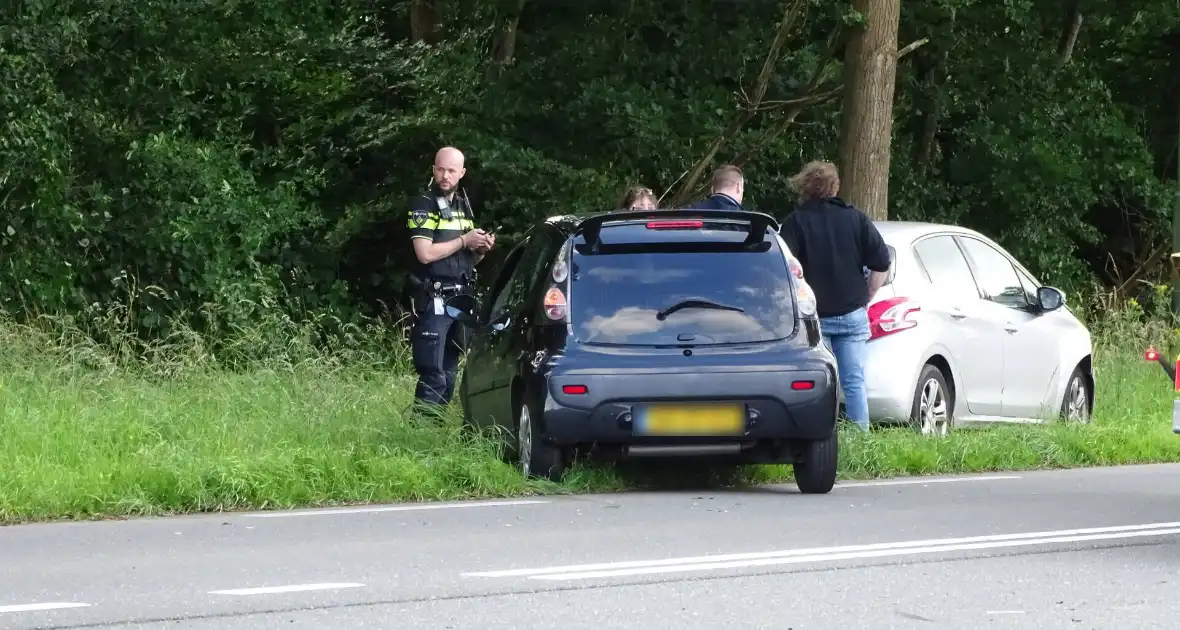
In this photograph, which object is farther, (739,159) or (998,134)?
(998,134)

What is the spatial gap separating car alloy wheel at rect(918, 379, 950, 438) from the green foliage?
587 centimetres

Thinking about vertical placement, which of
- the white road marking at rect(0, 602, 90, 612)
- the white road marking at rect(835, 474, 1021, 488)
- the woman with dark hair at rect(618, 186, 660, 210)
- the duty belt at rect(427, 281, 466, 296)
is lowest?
the white road marking at rect(835, 474, 1021, 488)

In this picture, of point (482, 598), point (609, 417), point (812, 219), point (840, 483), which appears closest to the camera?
point (482, 598)

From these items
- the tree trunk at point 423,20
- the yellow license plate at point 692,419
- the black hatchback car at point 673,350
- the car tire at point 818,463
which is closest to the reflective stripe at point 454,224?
the black hatchback car at point 673,350

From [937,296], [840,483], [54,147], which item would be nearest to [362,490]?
[840,483]

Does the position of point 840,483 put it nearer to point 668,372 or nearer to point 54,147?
point 668,372

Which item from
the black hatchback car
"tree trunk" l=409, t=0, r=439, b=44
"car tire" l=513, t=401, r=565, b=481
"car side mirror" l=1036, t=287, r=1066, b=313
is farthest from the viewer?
"tree trunk" l=409, t=0, r=439, b=44

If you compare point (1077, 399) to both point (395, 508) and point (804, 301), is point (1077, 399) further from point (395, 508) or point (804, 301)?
point (395, 508)

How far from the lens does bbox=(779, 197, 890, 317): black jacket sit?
12773 millimetres

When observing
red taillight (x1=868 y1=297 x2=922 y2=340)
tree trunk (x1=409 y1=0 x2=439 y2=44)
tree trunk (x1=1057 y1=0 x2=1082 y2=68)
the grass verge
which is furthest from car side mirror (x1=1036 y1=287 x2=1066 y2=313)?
tree trunk (x1=1057 y1=0 x2=1082 y2=68)

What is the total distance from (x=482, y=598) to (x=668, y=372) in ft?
11.0

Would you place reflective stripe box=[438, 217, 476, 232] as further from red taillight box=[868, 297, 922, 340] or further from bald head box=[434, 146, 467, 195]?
red taillight box=[868, 297, 922, 340]

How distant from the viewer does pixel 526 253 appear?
39.4 feet

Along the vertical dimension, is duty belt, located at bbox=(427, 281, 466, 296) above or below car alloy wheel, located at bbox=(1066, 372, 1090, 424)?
above
